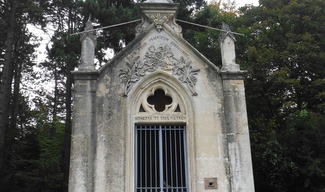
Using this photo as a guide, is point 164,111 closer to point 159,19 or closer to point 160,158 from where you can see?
point 160,158

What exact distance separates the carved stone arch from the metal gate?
18cm

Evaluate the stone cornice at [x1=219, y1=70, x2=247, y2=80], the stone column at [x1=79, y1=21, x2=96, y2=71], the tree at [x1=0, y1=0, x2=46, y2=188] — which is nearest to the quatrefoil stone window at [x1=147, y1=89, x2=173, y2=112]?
the stone cornice at [x1=219, y1=70, x2=247, y2=80]

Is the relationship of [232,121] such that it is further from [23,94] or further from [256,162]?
[23,94]

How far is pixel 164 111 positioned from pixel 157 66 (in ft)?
4.36

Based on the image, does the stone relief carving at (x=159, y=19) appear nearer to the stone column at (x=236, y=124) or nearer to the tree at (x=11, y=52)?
the stone column at (x=236, y=124)

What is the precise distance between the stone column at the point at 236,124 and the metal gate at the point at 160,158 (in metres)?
1.28

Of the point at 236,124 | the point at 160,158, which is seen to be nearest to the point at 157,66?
the point at 160,158

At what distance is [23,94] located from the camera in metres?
25.3

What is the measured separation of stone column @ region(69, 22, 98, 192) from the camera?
982 centimetres

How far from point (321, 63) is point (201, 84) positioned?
38.2 feet

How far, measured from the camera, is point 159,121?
35.1 ft

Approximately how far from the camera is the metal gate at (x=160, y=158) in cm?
1025

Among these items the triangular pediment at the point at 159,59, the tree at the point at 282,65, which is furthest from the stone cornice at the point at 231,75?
the tree at the point at 282,65

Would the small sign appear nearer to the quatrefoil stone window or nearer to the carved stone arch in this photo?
the carved stone arch
